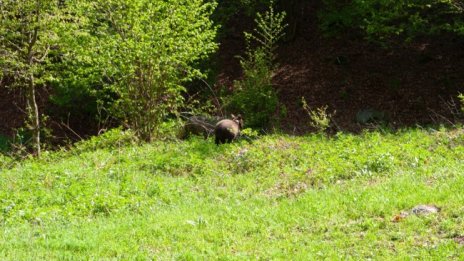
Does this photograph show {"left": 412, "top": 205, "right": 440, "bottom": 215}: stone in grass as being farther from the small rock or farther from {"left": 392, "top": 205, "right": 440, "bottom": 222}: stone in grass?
the small rock

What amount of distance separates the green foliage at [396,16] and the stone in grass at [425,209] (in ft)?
26.8

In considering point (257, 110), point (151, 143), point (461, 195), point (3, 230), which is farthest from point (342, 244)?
point (257, 110)

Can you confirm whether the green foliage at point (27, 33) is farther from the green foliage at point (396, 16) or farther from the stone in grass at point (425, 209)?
the stone in grass at point (425, 209)

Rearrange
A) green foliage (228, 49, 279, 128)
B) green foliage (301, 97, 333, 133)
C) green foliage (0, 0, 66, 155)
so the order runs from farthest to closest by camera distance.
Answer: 1. green foliage (228, 49, 279, 128)
2. green foliage (0, 0, 66, 155)
3. green foliage (301, 97, 333, 133)

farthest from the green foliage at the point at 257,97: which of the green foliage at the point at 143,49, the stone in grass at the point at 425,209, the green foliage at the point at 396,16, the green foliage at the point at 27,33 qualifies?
the stone in grass at the point at 425,209

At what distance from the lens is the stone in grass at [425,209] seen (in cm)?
710

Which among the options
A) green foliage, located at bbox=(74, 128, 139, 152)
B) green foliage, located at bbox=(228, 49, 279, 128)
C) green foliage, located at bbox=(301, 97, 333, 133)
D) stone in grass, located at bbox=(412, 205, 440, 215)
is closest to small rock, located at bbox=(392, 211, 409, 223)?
stone in grass, located at bbox=(412, 205, 440, 215)

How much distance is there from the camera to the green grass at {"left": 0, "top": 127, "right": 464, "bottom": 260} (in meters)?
6.43

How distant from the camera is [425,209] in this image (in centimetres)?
720

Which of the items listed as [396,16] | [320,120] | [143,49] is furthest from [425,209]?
[396,16]

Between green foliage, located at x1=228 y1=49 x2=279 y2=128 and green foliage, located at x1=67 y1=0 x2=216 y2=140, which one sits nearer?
green foliage, located at x1=67 y1=0 x2=216 y2=140

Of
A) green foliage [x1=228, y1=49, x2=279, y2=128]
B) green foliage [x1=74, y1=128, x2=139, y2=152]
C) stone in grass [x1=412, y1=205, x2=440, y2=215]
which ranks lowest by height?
green foliage [x1=74, y1=128, x2=139, y2=152]

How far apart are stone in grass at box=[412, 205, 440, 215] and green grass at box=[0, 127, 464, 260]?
116mm

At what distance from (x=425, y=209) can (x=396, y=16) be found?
10023 millimetres
